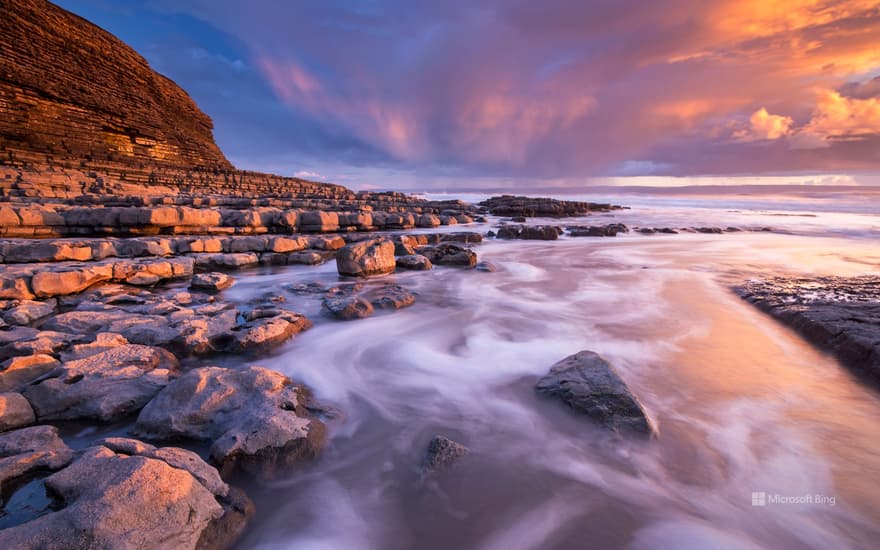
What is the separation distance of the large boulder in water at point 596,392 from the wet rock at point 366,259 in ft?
13.6

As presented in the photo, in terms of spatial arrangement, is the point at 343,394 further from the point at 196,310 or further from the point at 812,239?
the point at 812,239

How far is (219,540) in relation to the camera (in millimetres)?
1458

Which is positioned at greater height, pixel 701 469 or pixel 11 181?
pixel 11 181

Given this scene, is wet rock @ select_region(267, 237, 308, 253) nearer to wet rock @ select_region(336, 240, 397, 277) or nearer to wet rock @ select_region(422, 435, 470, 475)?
wet rock @ select_region(336, 240, 397, 277)

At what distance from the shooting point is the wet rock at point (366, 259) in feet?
20.2

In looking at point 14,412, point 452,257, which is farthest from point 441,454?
point 452,257

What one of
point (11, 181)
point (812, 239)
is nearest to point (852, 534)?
point (812, 239)

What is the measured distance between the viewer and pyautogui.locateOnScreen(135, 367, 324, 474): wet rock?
6.11ft

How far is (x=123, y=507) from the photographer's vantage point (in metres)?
1.28

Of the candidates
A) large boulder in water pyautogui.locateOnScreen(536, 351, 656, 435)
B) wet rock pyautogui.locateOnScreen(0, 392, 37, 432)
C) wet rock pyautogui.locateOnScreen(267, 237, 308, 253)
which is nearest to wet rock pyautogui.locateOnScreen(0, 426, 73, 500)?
wet rock pyautogui.locateOnScreen(0, 392, 37, 432)

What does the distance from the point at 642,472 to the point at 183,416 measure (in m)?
2.63

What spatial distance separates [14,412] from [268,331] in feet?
5.19

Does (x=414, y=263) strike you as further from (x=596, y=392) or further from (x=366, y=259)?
(x=596, y=392)

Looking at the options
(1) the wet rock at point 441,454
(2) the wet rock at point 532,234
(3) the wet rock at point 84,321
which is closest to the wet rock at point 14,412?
(3) the wet rock at point 84,321
